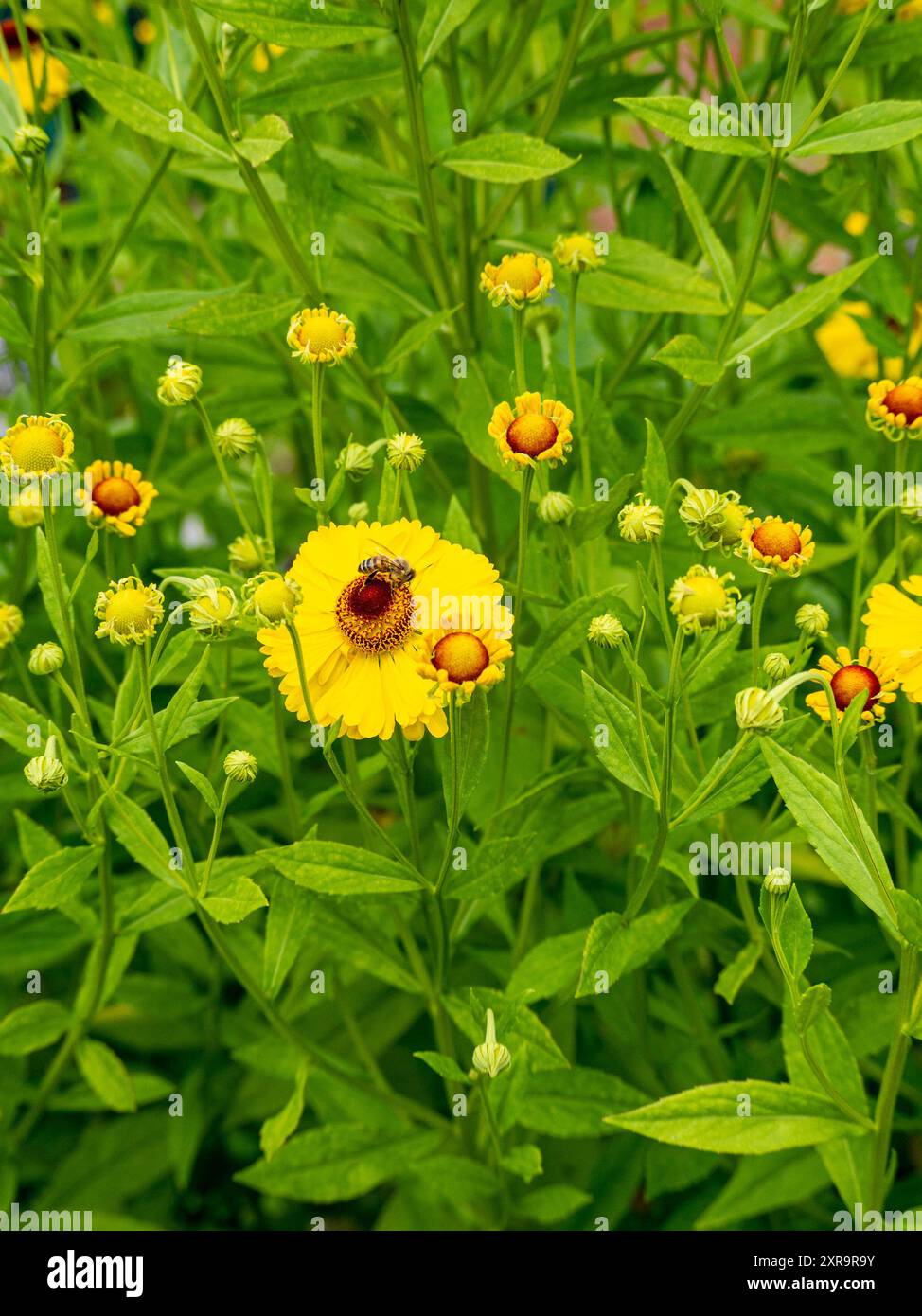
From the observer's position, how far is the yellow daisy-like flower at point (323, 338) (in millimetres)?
664

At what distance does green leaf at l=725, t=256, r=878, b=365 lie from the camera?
2.51 feet

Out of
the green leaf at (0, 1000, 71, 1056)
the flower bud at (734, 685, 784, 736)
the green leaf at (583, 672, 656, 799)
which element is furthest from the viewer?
the green leaf at (0, 1000, 71, 1056)

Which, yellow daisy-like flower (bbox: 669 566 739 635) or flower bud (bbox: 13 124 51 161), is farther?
flower bud (bbox: 13 124 51 161)

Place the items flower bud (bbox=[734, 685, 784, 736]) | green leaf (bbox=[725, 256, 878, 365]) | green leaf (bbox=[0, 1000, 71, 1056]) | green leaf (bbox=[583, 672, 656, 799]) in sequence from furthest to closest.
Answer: green leaf (bbox=[0, 1000, 71, 1056]) → green leaf (bbox=[725, 256, 878, 365]) → green leaf (bbox=[583, 672, 656, 799]) → flower bud (bbox=[734, 685, 784, 736])

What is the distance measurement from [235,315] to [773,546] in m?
0.36

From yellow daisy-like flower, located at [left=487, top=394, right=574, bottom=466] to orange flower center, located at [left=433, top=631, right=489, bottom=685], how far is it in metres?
0.10

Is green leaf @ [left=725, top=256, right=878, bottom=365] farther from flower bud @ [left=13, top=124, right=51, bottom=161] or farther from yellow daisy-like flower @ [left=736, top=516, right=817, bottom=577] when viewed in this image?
flower bud @ [left=13, top=124, right=51, bottom=161]

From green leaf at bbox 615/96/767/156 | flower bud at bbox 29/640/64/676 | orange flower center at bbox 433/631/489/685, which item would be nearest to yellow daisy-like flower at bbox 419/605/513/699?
orange flower center at bbox 433/631/489/685

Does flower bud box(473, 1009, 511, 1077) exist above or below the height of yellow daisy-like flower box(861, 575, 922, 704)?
below

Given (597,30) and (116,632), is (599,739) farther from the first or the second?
(597,30)

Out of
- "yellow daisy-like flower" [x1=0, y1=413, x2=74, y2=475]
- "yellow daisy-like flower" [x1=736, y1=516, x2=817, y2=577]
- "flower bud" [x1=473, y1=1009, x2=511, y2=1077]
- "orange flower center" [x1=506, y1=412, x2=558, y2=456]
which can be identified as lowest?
"flower bud" [x1=473, y1=1009, x2=511, y2=1077]

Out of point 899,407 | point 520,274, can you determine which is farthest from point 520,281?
point 899,407
